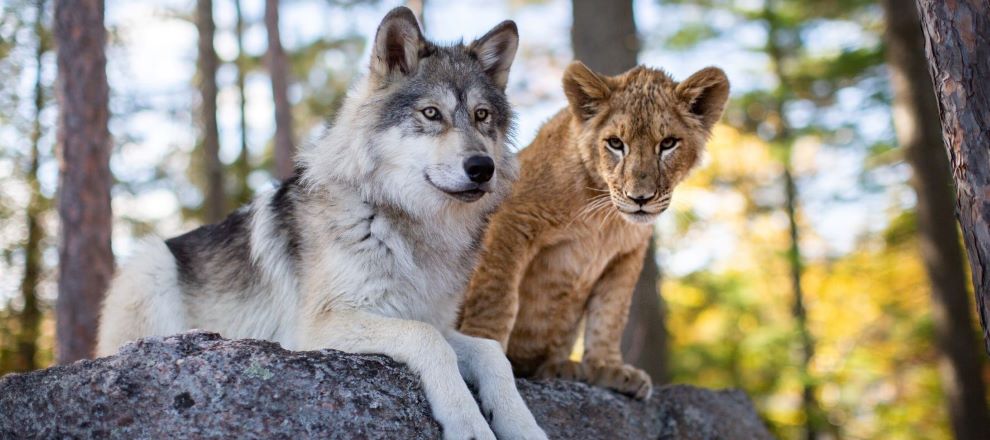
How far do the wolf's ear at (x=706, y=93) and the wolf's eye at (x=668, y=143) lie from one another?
1.07 ft

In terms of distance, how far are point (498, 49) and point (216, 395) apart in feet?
8.26

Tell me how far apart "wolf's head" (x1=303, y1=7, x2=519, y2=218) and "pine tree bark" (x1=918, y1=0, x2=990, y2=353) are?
206 centimetres

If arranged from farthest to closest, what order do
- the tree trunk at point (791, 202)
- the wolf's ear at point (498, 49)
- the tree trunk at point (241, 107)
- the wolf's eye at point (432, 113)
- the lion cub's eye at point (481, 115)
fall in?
the tree trunk at point (241, 107) < the tree trunk at point (791, 202) < the wolf's ear at point (498, 49) < the lion cub's eye at point (481, 115) < the wolf's eye at point (432, 113)

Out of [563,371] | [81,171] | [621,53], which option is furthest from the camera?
[621,53]

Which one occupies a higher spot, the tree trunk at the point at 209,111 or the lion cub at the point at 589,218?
the tree trunk at the point at 209,111

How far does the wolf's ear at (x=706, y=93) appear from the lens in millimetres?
5234

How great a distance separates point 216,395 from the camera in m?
3.28

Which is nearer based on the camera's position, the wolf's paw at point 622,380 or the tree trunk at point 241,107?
the wolf's paw at point 622,380

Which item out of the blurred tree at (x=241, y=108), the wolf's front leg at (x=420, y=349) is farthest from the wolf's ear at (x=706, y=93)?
the blurred tree at (x=241, y=108)

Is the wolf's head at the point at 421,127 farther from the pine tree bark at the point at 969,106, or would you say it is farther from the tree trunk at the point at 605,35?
the tree trunk at the point at 605,35

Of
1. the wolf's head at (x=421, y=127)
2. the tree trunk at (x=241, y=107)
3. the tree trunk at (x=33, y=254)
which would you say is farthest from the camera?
the tree trunk at (x=241, y=107)

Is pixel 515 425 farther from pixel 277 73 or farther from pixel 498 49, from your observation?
pixel 277 73

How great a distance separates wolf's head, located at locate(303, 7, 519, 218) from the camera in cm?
396

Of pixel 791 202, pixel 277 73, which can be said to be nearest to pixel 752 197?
pixel 791 202
